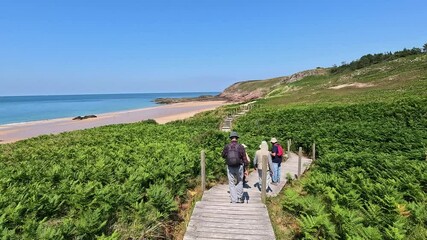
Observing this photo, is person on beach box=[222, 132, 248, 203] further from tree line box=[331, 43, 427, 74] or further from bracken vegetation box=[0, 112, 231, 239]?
tree line box=[331, 43, 427, 74]

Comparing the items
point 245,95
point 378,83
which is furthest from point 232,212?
point 245,95

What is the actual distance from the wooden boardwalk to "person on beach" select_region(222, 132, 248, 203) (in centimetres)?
37

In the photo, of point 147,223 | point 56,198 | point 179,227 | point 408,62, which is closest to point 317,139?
point 179,227

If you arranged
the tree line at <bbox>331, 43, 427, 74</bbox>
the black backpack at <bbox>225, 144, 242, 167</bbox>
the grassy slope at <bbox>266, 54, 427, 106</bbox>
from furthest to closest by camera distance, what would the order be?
the tree line at <bbox>331, 43, 427, 74</bbox> < the grassy slope at <bbox>266, 54, 427, 106</bbox> < the black backpack at <bbox>225, 144, 242, 167</bbox>

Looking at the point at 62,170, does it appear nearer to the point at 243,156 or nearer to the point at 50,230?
the point at 50,230

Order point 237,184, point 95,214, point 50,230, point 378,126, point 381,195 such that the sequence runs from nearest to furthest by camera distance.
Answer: point 50,230
point 95,214
point 381,195
point 237,184
point 378,126

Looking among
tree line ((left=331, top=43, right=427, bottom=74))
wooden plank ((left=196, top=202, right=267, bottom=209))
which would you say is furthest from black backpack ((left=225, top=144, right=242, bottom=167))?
tree line ((left=331, top=43, right=427, bottom=74))

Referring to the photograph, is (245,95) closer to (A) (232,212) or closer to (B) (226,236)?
(A) (232,212)

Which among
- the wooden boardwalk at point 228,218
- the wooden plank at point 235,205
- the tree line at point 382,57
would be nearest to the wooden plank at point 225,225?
the wooden boardwalk at point 228,218

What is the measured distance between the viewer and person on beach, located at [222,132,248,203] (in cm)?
993

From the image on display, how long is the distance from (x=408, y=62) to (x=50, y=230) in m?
72.6

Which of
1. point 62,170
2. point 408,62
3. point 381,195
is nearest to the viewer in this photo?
point 381,195

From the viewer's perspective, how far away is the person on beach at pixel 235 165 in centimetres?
993

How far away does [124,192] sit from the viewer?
845 cm
